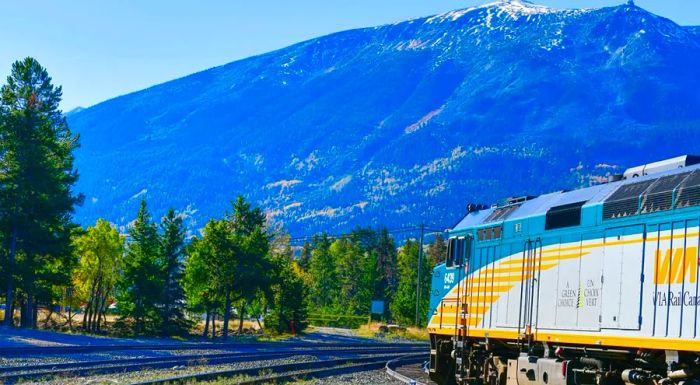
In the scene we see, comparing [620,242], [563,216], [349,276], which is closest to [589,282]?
[620,242]

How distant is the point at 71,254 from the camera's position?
48.6 m

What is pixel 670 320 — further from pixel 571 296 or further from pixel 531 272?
pixel 531 272

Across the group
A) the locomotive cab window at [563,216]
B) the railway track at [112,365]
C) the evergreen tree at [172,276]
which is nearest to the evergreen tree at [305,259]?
the evergreen tree at [172,276]

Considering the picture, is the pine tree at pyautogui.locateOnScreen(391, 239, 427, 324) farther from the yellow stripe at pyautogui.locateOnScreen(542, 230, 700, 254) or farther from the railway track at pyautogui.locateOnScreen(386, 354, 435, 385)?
the yellow stripe at pyautogui.locateOnScreen(542, 230, 700, 254)

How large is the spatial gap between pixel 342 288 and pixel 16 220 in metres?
67.0

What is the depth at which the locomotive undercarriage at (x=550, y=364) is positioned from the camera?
15461mm

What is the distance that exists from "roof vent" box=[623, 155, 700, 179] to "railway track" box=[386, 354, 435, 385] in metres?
7.64

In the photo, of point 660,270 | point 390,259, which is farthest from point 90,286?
point 390,259

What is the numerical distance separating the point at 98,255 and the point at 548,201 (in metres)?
43.1

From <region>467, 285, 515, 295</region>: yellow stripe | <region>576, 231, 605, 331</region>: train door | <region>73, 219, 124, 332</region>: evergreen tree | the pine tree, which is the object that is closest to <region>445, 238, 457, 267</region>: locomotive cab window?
<region>467, 285, 515, 295</region>: yellow stripe

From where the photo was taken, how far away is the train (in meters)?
15.4

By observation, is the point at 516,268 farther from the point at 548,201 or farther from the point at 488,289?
the point at 548,201

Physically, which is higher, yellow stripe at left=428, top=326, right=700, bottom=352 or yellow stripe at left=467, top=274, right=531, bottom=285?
yellow stripe at left=467, top=274, right=531, bottom=285

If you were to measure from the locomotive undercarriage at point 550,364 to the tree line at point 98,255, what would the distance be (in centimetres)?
2673
